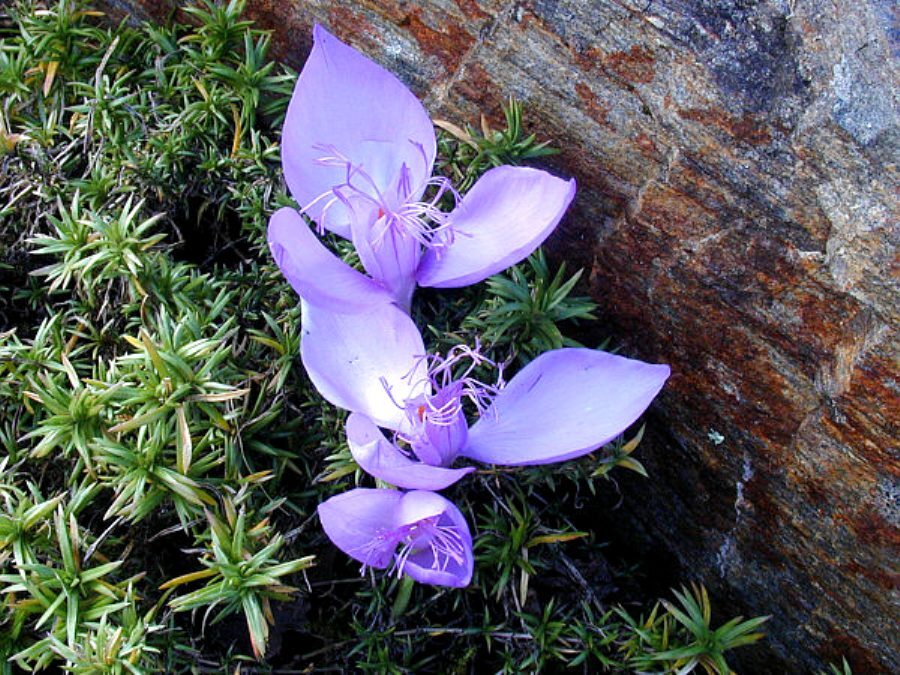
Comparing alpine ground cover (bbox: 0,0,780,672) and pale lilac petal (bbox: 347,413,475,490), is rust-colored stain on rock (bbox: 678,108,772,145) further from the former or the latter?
pale lilac petal (bbox: 347,413,475,490)

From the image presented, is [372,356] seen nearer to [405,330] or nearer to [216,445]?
[405,330]

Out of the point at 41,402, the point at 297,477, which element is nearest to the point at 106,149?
the point at 41,402

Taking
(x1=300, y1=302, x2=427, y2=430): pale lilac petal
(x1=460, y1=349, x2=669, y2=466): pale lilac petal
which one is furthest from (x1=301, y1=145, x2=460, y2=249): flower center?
(x1=460, y1=349, x2=669, y2=466): pale lilac petal

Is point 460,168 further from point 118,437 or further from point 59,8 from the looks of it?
point 59,8

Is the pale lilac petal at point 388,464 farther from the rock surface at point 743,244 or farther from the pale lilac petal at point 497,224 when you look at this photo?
the rock surface at point 743,244

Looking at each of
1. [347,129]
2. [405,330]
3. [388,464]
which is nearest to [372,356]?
[405,330]
